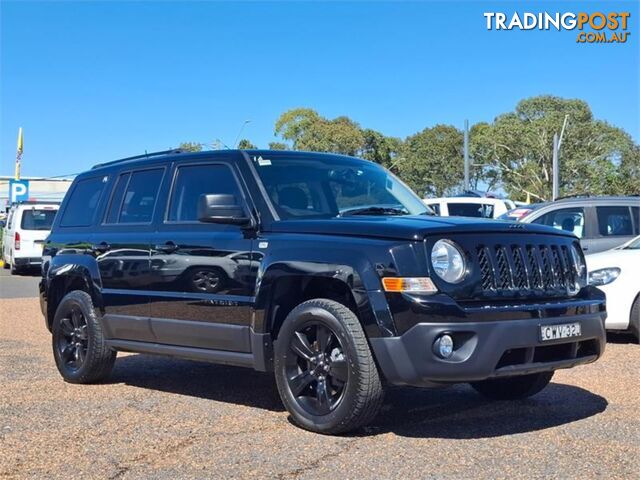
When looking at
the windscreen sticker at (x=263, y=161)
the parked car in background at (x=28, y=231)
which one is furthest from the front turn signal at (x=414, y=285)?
the parked car in background at (x=28, y=231)

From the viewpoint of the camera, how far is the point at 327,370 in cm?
518

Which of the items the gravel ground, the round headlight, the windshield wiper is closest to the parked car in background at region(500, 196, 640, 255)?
the gravel ground

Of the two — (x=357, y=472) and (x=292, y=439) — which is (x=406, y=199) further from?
(x=357, y=472)

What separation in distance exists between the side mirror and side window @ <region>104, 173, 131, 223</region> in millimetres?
1728

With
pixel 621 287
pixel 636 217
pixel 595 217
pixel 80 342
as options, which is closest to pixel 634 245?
pixel 621 287

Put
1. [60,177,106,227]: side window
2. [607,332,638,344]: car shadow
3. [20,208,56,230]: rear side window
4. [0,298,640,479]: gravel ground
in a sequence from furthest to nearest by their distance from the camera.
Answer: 1. [20,208,56,230]: rear side window
2. [607,332,638,344]: car shadow
3. [60,177,106,227]: side window
4. [0,298,640,479]: gravel ground

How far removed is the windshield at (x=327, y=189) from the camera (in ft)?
19.4

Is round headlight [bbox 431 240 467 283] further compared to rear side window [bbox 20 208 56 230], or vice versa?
rear side window [bbox 20 208 56 230]

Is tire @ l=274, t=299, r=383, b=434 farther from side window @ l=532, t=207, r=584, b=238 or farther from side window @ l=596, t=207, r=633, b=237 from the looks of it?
side window @ l=596, t=207, r=633, b=237

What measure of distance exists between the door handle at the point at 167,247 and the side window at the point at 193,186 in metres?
0.22

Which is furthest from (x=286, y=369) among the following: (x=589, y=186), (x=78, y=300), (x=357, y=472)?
(x=589, y=186)

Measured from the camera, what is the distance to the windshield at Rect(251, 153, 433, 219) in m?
5.93

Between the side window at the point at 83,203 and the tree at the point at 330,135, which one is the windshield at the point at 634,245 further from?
the tree at the point at 330,135

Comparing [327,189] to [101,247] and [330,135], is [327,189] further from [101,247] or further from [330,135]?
[330,135]
